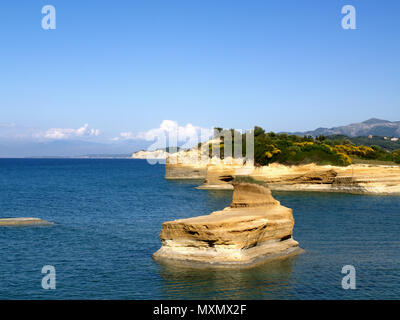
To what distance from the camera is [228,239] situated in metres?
22.5

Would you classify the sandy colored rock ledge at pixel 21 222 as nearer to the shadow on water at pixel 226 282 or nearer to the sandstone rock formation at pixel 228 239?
the sandstone rock formation at pixel 228 239

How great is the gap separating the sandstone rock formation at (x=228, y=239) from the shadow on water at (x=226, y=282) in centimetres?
63

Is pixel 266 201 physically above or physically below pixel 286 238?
above

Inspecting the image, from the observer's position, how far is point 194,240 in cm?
2320

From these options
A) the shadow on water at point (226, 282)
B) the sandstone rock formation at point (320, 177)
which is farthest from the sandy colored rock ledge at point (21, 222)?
the sandstone rock formation at point (320, 177)

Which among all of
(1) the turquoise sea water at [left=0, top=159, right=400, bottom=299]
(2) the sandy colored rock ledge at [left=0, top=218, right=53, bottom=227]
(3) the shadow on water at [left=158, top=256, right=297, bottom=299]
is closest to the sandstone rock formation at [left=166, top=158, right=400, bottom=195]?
(1) the turquoise sea water at [left=0, top=159, right=400, bottom=299]

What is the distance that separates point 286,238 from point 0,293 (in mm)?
15330

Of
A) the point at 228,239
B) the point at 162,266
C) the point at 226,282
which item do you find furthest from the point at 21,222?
the point at 226,282

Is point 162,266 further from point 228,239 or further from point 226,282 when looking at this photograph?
point 226,282

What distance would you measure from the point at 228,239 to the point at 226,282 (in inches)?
99.1

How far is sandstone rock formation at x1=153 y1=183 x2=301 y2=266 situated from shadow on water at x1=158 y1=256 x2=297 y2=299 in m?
0.63

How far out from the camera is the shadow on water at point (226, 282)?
1945 centimetres
